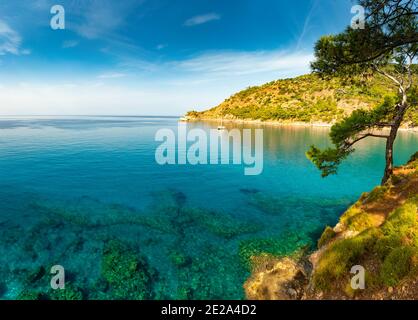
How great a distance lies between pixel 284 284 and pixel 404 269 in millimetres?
5321

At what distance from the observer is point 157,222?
2019 cm

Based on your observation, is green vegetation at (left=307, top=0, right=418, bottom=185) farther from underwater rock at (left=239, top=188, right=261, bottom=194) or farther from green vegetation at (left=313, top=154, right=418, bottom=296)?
underwater rock at (left=239, top=188, right=261, bottom=194)

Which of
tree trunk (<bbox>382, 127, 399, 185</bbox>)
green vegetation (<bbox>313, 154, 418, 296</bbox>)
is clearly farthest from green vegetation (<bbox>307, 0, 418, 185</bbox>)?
green vegetation (<bbox>313, 154, 418, 296</bbox>)

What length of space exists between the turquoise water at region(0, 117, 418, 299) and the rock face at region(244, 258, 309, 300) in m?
0.68

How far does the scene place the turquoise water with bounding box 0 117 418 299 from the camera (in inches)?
519

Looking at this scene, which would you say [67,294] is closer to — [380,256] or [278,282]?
[278,282]

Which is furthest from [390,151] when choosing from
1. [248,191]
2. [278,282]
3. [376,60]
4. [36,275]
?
[36,275]

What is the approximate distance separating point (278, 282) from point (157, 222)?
11395 millimetres

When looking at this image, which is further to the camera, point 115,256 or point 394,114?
point 394,114

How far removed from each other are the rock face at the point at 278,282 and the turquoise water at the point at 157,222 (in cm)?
68

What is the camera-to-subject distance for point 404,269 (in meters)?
8.19

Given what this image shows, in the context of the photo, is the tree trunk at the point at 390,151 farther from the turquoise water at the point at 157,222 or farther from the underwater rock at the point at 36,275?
the underwater rock at the point at 36,275

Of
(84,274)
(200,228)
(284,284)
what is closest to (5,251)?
(84,274)

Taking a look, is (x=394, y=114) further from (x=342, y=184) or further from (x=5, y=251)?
(x=5, y=251)
